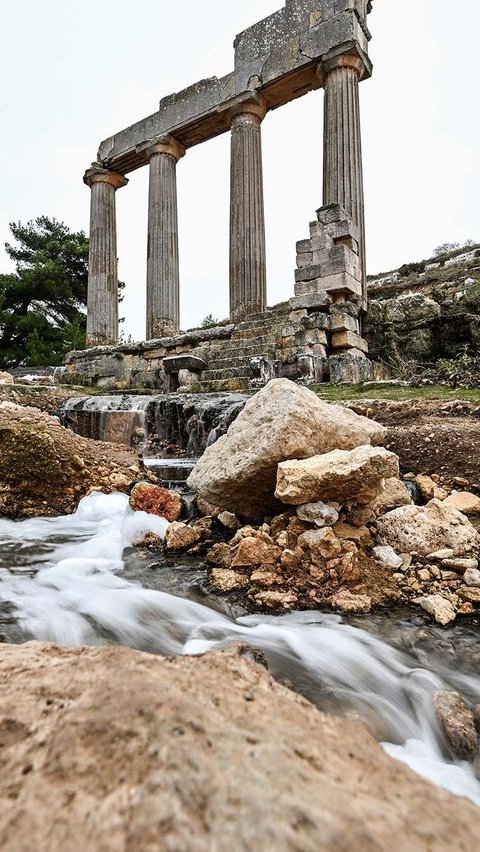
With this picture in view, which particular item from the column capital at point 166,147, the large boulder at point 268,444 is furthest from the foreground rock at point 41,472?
the column capital at point 166,147

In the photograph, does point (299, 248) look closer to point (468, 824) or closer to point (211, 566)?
point (211, 566)

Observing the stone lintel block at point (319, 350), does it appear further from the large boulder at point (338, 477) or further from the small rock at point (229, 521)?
the large boulder at point (338, 477)

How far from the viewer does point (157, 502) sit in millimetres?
3684

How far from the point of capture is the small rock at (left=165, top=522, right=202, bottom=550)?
310 cm

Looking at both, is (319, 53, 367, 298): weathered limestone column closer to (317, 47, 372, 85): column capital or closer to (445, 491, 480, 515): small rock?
(317, 47, 372, 85): column capital

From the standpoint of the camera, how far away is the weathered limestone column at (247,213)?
452 inches

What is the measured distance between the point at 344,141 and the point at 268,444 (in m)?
9.92

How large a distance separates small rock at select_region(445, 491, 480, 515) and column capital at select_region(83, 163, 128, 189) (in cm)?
1566

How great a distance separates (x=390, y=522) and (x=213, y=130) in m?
14.1

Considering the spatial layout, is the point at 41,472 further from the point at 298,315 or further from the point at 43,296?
the point at 43,296

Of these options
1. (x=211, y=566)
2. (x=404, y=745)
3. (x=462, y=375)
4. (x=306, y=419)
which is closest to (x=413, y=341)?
(x=462, y=375)

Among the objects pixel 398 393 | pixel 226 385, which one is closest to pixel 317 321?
pixel 226 385

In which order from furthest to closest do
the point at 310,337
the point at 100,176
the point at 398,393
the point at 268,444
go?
the point at 100,176
the point at 310,337
the point at 398,393
the point at 268,444

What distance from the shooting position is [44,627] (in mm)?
2158
